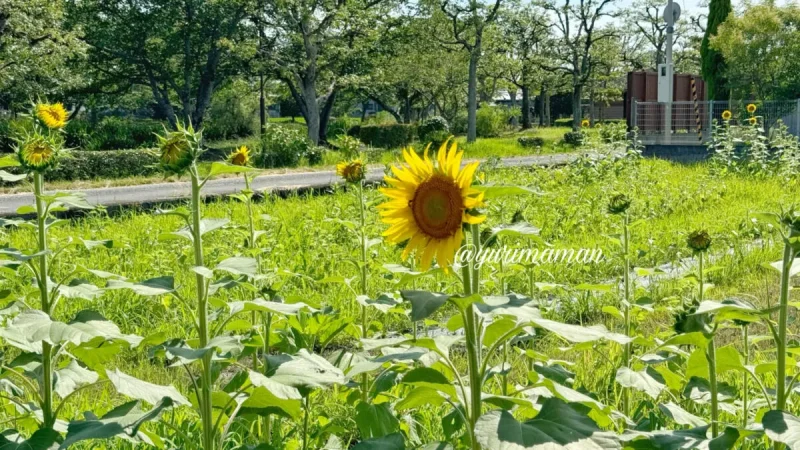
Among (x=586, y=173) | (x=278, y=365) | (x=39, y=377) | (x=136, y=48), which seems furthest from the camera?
(x=136, y=48)

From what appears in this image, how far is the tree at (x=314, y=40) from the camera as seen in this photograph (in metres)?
20.2

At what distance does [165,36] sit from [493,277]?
21.5m

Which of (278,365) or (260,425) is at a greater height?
(278,365)

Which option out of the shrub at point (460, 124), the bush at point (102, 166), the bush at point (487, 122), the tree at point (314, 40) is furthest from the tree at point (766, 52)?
the shrub at point (460, 124)

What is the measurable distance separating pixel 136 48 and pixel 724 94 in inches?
639

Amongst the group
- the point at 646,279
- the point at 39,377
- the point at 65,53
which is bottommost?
the point at 646,279

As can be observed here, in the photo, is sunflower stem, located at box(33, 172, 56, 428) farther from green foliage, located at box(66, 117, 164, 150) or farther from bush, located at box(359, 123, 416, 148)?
bush, located at box(359, 123, 416, 148)

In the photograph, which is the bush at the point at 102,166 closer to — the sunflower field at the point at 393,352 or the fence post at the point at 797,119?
the sunflower field at the point at 393,352

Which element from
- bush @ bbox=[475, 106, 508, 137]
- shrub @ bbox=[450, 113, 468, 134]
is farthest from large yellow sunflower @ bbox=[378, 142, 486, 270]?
shrub @ bbox=[450, 113, 468, 134]

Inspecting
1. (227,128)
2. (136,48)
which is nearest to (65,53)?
(136,48)

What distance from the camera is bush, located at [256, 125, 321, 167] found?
641 inches

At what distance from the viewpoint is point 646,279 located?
16.6ft

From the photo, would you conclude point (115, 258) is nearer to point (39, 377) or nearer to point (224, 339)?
point (39, 377)

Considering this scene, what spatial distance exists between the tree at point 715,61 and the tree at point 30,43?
52.0 feet
